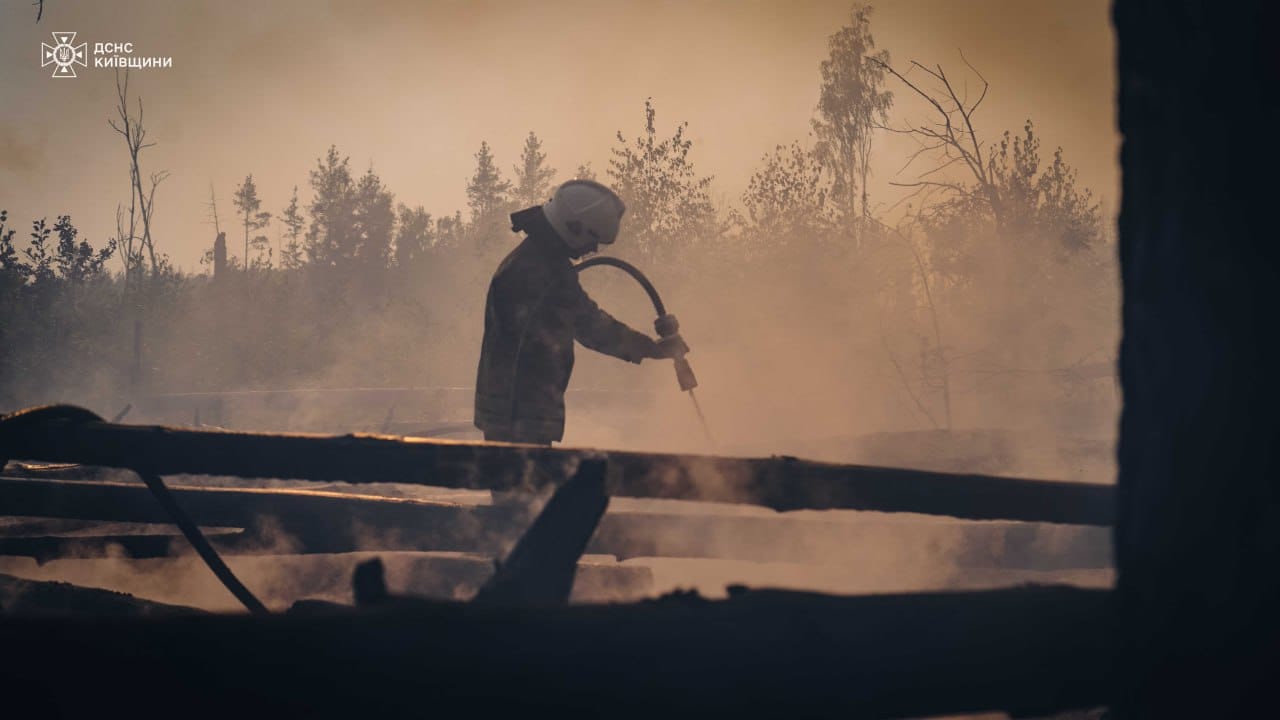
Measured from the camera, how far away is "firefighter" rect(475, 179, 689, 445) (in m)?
5.09

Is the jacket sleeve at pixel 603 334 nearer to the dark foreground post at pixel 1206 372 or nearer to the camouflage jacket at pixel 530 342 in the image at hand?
the camouflage jacket at pixel 530 342

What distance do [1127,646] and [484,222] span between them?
58852mm

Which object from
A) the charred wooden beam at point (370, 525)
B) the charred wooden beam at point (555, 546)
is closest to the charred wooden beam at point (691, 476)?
the charred wooden beam at point (555, 546)

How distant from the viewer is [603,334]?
5.34m

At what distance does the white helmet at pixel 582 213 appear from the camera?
5.21 metres

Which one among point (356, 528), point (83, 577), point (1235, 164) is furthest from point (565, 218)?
point (1235, 164)

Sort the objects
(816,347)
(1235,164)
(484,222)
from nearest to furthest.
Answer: (1235,164) → (816,347) → (484,222)

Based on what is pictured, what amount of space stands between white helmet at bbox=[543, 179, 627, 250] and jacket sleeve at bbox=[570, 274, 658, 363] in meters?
0.28

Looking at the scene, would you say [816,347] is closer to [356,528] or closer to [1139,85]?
[356,528]

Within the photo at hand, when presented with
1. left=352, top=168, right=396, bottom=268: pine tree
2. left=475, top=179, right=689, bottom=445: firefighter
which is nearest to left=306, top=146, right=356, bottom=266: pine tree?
left=352, top=168, right=396, bottom=268: pine tree

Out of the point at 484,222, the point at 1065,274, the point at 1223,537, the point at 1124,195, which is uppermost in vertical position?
the point at 484,222

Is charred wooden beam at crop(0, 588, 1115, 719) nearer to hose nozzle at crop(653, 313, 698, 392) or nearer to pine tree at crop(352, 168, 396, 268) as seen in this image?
hose nozzle at crop(653, 313, 698, 392)

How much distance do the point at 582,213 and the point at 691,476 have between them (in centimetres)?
308

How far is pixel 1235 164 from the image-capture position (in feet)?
3.57
